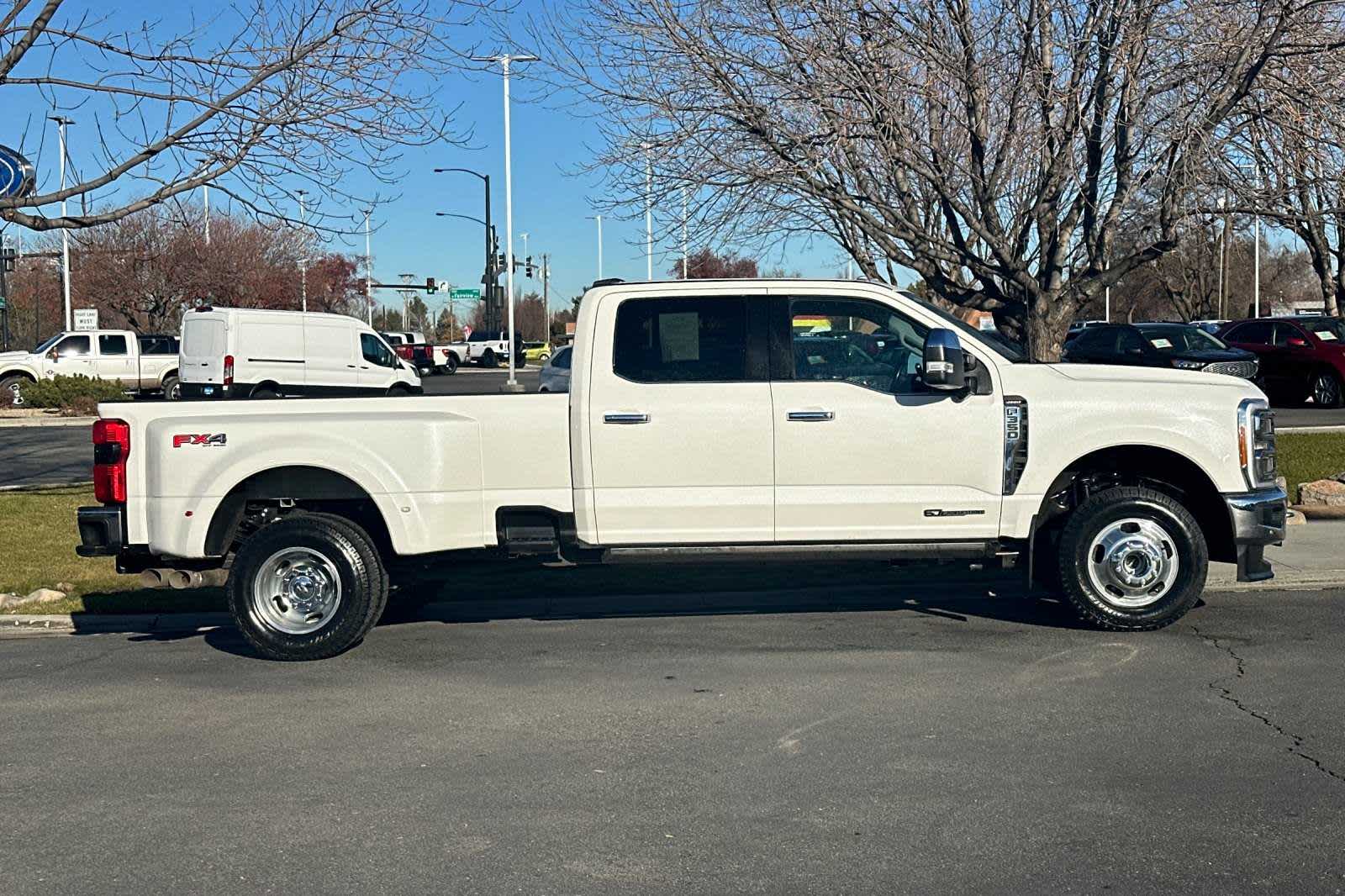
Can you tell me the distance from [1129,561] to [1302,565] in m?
2.72

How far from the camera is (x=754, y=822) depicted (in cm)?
513

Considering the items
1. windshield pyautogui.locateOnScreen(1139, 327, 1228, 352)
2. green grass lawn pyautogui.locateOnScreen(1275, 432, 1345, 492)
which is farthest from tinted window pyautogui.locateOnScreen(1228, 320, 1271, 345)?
green grass lawn pyautogui.locateOnScreen(1275, 432, 1345, 492)

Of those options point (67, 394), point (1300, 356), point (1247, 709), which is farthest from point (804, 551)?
point (67, 394)

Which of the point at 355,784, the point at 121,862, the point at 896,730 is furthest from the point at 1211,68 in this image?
the point at 121,862

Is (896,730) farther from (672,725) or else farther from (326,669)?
(326,669)

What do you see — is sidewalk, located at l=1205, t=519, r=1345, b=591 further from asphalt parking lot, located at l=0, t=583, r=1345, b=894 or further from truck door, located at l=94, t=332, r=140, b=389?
truck door, located at l=94, t=332, r=140, b=389

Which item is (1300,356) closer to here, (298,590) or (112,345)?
(298,590)

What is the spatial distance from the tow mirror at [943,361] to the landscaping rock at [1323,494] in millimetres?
6161

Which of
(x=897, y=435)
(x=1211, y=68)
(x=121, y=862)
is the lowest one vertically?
(x=121, y=862)

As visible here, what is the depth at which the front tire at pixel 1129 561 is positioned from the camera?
8125 mm

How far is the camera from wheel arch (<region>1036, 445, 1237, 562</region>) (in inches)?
324

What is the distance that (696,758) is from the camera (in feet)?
19.6

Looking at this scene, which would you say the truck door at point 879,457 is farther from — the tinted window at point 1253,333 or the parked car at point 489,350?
the parked car at point 489,350

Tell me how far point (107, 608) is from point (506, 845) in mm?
5674
